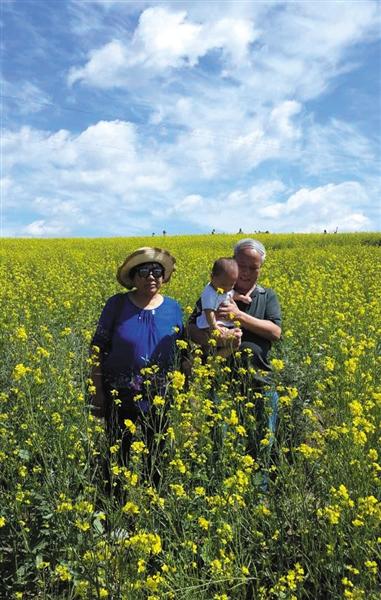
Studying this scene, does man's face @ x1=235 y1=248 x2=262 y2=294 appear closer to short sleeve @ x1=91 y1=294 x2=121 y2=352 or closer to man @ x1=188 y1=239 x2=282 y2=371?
man @ x1=188 y1=239 x2=282 y2=371

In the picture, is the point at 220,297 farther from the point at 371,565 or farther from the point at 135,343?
the point at 371,565

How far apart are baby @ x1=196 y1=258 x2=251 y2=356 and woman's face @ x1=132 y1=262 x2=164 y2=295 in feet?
1.08

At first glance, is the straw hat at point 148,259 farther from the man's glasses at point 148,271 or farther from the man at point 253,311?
the man at point 253,311

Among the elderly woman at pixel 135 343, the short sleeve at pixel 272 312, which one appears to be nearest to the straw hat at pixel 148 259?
the elderly woman at pixel 135 343

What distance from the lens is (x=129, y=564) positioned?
235 cm

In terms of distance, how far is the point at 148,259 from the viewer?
3738 millimetres

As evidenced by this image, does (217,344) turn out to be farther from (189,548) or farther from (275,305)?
(189,548)

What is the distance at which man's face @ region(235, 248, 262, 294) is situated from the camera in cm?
398

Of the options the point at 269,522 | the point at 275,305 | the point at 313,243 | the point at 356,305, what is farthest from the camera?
the point at 313,243

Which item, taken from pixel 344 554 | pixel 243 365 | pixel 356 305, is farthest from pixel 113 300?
pixel 356 305

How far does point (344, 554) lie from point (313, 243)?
2423 centimetres

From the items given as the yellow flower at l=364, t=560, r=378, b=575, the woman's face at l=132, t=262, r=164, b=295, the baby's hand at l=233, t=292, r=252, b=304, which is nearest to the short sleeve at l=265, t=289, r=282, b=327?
the baby's hand at l=233, t=292, r=252, b=304

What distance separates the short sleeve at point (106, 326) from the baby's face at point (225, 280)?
66cm

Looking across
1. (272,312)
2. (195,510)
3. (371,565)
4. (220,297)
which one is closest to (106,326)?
(220,297)
